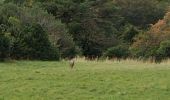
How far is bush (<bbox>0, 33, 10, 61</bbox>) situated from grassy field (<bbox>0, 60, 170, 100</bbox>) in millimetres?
5754

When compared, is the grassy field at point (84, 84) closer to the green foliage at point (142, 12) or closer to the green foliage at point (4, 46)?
the green foliage at point (4, 46)

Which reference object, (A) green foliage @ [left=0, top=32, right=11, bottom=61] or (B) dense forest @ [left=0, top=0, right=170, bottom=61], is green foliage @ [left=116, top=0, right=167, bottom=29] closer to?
A: (B) dense forest @ [left=0, top=0, right=170, bottom=61]

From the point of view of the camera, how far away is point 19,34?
3102 centimetres

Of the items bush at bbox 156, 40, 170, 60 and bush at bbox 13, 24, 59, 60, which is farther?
bush at bbox 156, 40, 170, 60

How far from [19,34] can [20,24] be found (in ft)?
5.23

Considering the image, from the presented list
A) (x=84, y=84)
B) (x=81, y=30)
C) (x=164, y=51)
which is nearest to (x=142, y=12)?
(x=81, y=30)

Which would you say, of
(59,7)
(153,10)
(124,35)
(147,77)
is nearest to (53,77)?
(147,77)

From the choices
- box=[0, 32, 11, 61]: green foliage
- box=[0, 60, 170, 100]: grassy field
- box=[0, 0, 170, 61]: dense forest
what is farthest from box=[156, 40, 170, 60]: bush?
box=[0, 60, 170, 100]: grassy field

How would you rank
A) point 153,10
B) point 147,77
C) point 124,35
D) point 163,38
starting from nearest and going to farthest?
point 147,77 → point 163,38 → point 124,35 → point 153,10

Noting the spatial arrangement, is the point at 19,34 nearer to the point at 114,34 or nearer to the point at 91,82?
the point at 91,82

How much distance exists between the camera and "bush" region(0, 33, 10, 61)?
27.2m

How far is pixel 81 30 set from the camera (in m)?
55.8

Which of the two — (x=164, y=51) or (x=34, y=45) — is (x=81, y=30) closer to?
(x=164, y=51)

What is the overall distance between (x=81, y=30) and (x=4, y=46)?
28290 mm
